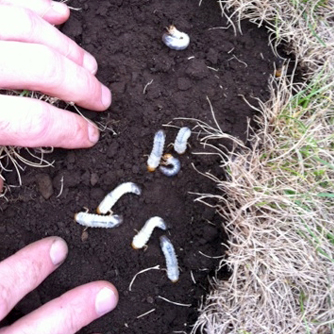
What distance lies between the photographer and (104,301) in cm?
281

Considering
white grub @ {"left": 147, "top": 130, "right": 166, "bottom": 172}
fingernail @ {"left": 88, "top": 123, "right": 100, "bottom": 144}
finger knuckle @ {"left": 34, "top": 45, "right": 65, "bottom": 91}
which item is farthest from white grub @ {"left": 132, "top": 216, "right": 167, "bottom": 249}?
finger knuckle @ {"left": 34, "top": 45, "right": 65, "bottom": 91}

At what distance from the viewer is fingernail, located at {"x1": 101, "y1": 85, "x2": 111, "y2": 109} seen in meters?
2.84

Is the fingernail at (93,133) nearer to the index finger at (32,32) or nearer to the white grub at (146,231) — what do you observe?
the index finger at (32,32)

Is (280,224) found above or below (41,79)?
below

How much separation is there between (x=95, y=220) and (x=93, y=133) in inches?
19.6

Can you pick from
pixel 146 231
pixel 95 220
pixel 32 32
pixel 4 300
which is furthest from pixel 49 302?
pixel 32 32

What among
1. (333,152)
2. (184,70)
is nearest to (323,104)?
(333,152)

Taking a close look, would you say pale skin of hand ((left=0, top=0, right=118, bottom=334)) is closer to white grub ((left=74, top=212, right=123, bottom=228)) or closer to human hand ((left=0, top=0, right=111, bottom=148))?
human hand ((left=0, top=0, right=111, bottom=148))

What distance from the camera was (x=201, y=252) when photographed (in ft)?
9.80

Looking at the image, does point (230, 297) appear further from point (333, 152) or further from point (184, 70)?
point (184, 70)

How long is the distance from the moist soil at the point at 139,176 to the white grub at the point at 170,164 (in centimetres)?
4

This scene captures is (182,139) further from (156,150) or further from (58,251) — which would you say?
(58,251)

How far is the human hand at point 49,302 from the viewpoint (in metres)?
2.64

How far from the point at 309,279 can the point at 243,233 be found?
468mm
